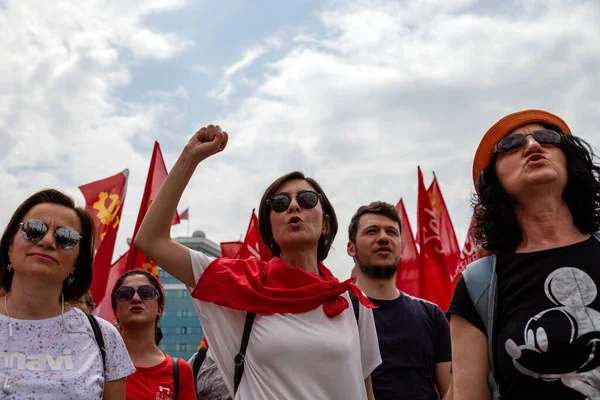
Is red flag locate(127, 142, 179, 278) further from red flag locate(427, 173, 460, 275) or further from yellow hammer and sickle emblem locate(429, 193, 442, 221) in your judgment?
yellow hammer and sickle emblem locate(429, 193, 442, 221)

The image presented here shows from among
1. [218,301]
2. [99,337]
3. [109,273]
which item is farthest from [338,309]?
[109,273]

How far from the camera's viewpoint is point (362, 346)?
3164 mm

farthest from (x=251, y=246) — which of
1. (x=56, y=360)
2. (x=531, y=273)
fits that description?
(x=531, y=273)

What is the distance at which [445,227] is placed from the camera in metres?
9.80

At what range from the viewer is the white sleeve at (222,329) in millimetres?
2789

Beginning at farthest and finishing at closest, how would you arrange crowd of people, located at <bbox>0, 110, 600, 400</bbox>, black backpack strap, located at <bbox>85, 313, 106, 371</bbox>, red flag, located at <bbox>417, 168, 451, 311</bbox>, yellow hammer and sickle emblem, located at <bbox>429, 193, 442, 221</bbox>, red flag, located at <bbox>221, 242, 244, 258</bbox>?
1. yellow hammer and sickle emblem, located at <bbox>429, 193, 442, 221</bbox>
2. red flag, located at <bbox>221, 242, 244, 258</bbox>
3. red flag, located at <bbox>417, 168, 451, 311</bbox>
4. black backpack strap, located at <bbox>85, 313, 106, 371</bbox>
5. crowd of people, located at <bbox>0, 110, 600, 400</bbox>

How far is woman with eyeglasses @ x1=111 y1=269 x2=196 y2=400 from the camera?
12.0 feet

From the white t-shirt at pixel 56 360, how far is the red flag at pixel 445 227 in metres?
6.98

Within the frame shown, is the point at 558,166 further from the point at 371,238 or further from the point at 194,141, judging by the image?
the point at 371,238

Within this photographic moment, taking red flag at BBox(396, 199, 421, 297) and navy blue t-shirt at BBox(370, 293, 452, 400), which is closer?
navy blue t-shirt at BBox(370, 293, 452, 400)

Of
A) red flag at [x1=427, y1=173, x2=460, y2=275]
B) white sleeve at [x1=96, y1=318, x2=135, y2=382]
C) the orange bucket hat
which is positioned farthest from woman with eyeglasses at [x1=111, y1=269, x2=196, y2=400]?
red flag at [x1=427, y1=173, x2=460, y2=275]

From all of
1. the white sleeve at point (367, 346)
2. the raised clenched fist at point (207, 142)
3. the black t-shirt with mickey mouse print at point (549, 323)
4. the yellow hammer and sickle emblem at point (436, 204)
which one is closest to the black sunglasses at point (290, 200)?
the raised clenched fist at point (207, 142)

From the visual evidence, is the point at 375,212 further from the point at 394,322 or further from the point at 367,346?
the point at 367,346

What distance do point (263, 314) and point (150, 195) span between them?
4987mm
